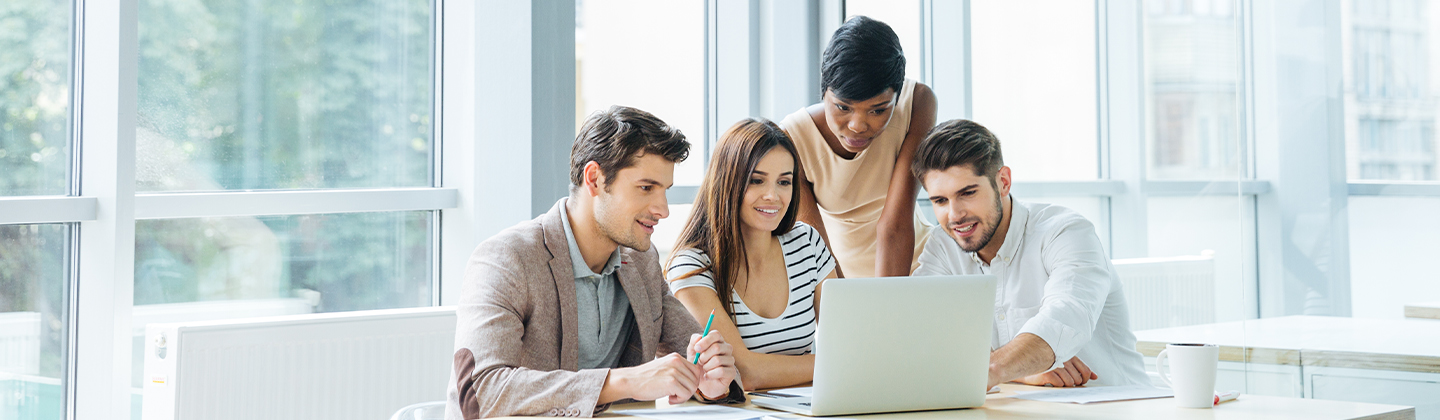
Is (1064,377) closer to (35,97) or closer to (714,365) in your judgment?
(714,365)

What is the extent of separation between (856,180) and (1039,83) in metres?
1.15

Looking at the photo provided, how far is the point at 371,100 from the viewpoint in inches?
137

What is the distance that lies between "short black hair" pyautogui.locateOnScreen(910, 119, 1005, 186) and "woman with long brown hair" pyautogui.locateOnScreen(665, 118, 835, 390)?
0.90ft

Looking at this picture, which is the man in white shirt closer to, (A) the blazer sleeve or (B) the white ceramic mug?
(B) the white ceramic mug

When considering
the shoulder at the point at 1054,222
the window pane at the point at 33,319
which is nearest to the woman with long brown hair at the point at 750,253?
the shoulder at the point at 1054,222

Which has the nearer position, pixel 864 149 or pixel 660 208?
pixel 660 208

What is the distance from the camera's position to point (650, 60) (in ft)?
13.7

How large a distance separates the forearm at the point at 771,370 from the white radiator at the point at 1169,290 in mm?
1199

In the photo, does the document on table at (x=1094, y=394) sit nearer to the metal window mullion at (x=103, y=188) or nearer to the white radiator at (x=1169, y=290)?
the white radiator at (x=1169, y=290)

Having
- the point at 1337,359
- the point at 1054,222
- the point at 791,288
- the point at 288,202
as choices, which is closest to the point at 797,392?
the point at 791,288

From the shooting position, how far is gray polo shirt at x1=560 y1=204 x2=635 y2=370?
185 cm

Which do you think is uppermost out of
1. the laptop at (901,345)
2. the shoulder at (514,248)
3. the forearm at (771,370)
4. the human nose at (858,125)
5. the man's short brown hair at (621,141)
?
the human nose at (858,125)

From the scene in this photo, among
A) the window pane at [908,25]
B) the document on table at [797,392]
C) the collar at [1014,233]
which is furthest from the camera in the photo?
the window pane at [908,25]

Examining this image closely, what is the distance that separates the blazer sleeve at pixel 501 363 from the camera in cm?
155
